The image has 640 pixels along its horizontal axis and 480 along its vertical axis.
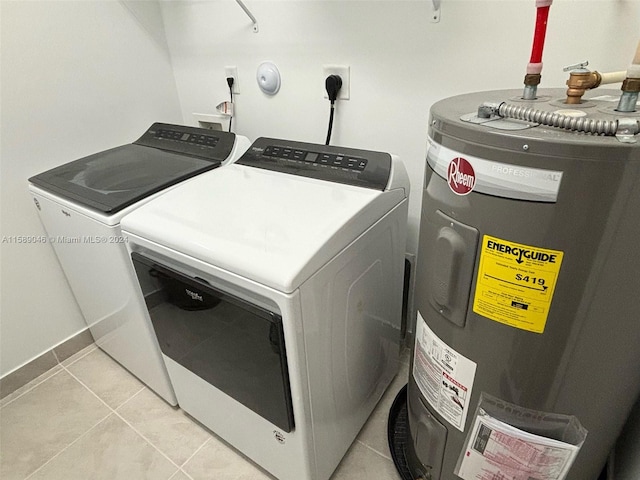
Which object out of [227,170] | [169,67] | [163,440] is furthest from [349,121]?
[163,440]

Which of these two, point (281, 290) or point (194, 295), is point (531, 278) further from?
point (194, 295)

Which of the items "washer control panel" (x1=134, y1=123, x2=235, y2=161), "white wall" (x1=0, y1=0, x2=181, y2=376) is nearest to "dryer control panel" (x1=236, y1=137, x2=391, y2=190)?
"washer control panel" (x1=134, y1=123, x2=235, y2=161)

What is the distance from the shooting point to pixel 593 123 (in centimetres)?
55

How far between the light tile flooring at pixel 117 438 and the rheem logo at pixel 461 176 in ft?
3.24

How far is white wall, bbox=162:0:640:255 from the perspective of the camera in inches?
36.4

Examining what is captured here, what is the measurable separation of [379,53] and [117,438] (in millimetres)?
1584

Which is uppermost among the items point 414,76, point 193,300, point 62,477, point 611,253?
point 414,76

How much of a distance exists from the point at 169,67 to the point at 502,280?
5.68 feet

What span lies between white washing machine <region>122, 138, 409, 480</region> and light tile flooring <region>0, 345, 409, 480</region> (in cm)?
8

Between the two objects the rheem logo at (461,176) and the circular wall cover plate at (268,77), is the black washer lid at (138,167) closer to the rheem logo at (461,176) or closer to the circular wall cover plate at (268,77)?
the circular wall cover plate at (268,77)

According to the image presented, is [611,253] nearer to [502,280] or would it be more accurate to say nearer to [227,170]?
[502,280]

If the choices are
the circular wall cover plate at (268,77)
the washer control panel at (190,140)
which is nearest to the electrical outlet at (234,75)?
the circular wall cover plate at (268,77)

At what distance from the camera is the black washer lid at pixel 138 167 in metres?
1.16

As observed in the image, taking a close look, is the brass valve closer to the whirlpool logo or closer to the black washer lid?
the whirlpool logo
